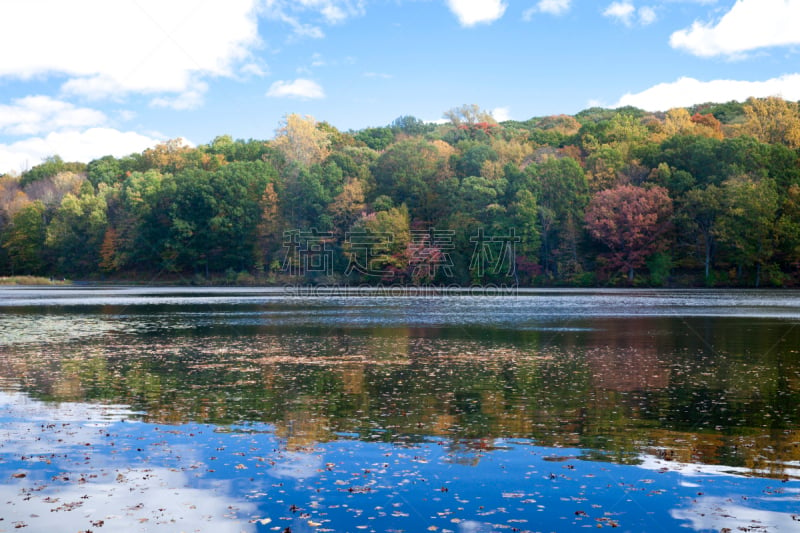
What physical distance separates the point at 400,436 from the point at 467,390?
5.37 m

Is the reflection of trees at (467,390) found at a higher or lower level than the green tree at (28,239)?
lower

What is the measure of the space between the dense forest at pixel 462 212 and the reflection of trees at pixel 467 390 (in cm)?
6291

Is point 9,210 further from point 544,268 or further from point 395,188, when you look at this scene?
point 544,268

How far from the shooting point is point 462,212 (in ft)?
326

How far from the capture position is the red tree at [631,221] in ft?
288

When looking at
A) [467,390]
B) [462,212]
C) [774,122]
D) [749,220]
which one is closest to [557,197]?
[462,212]

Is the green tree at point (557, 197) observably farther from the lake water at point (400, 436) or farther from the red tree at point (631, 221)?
the lake water at point (400, 436)

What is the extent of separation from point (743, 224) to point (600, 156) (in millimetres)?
20780

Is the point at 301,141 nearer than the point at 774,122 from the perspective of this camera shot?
No

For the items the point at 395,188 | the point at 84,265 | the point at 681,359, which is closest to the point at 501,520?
the point at 681,359

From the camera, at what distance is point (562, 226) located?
96.2 metres

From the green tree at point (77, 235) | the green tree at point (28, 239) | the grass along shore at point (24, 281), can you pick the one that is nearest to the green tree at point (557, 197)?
the green tree at point (77, 235)

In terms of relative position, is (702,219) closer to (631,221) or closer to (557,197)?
(631,221)

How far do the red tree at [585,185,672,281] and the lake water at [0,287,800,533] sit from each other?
199 ft
